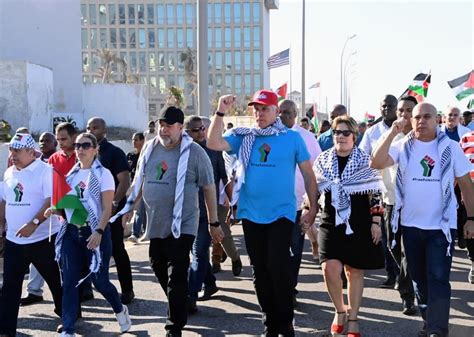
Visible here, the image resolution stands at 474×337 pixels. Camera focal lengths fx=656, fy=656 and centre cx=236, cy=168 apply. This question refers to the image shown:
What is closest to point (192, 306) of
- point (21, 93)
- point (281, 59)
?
point (21, 93)

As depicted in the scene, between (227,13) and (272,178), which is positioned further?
(227,13)

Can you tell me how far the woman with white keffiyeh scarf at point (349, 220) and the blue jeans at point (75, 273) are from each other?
6.04 feet

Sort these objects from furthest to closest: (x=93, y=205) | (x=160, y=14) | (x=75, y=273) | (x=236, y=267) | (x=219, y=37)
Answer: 1. (x=219, y=37)
2. (x=160, y=14)
3. (x=236, y=267)
4. (x=93, y=205)
5. (x=75, y=273)

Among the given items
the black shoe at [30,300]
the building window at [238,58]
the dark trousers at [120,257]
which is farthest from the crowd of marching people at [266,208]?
the building window at [238,58]

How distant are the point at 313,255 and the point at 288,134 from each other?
423cm

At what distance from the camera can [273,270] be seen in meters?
5.25

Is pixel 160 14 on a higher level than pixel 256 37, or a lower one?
higher

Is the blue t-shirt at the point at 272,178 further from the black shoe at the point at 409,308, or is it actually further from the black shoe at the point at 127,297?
the black shoe at the point at 127,297

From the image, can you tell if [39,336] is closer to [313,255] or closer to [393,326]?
[393,326]

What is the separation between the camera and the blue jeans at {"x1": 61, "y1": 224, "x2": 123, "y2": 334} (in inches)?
213

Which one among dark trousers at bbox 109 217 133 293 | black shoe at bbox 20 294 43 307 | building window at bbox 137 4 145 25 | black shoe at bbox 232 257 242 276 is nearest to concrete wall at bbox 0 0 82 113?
black shoe at bbox 232 257 242 276

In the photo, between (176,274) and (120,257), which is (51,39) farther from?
(176,274)

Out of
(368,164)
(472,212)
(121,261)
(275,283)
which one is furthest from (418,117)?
(121,261)

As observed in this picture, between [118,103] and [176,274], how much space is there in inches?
1180
